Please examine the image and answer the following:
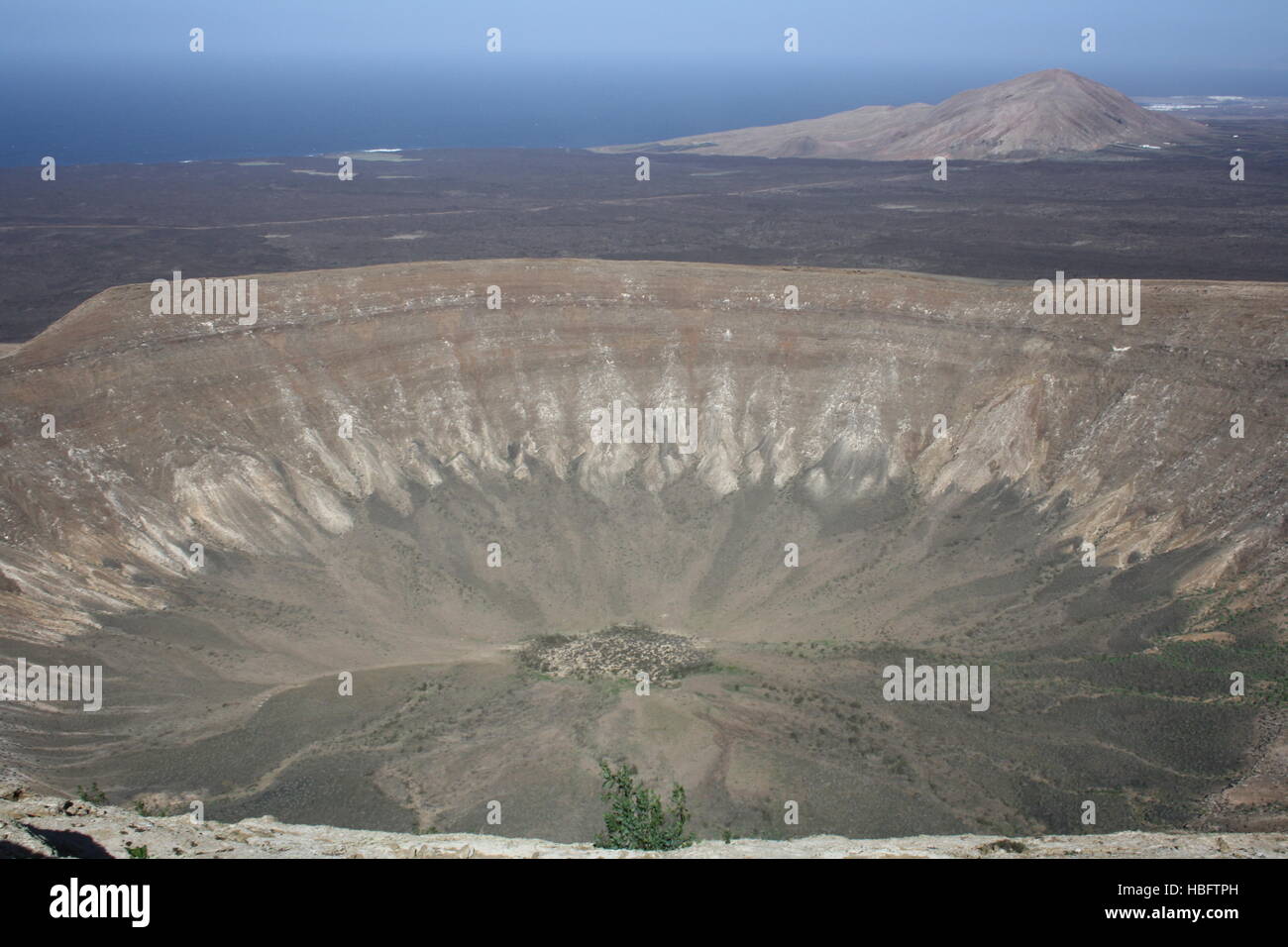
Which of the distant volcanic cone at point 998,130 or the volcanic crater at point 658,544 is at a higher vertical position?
the distant volcanic cone at point 998,130

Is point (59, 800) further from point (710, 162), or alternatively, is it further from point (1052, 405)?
point (710, 162)
